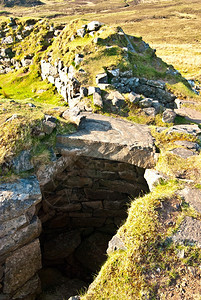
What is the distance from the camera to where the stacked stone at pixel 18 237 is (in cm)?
419

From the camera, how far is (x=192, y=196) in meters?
4.23

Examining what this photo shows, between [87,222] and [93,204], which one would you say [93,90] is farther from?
[87,222]

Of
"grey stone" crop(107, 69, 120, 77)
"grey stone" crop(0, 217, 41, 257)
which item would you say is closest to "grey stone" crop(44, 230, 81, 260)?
"grey stone" crop(0, 217, 41, 257)

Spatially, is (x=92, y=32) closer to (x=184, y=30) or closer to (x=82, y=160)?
(x=82, y=160)

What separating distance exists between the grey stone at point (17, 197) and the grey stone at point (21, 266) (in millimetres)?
865

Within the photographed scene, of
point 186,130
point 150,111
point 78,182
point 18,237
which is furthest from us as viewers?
point 150,111

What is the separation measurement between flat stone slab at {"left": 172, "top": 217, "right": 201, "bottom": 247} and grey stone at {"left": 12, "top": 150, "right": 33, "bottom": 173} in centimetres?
298

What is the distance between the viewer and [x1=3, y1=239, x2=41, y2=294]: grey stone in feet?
14.8

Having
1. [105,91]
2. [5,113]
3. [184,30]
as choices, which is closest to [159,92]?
[105,91]

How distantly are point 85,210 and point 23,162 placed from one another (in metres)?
2.65

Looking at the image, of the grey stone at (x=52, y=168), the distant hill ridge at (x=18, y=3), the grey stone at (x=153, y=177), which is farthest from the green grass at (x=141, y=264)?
the distant hill ridge at (x=18, y=3)

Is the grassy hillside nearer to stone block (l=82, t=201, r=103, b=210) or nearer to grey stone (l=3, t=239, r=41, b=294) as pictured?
stone block (l=82, t=201, r=103, b=210)

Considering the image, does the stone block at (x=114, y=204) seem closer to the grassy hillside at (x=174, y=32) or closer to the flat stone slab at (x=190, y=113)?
the flat stone slab at (x=190, y=113)

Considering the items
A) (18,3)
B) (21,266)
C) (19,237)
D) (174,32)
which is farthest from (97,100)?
(18,3)
